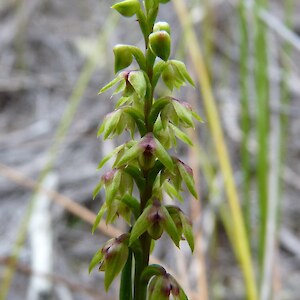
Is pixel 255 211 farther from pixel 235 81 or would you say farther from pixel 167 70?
pixel 167 70

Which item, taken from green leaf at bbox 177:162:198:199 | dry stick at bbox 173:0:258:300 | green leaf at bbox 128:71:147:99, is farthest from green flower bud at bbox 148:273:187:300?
dry stick at bbox 173:0:258:300

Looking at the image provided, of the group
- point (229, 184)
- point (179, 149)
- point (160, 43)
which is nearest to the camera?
point (160, 43)

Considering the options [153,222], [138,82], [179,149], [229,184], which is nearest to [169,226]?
[153,222]

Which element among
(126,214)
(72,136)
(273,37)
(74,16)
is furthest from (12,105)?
(126,214)

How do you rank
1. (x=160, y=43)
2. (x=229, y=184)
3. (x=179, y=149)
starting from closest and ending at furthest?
(x=160, y=43), (x=229, y=184), (x=179, y=149)

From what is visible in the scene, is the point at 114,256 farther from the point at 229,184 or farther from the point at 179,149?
the point at 179,149

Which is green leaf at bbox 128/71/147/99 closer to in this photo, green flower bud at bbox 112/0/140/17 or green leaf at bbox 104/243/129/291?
green flower bud at bbox 112/0/140/17

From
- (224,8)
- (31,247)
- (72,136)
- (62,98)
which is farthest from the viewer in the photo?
(224,8)
